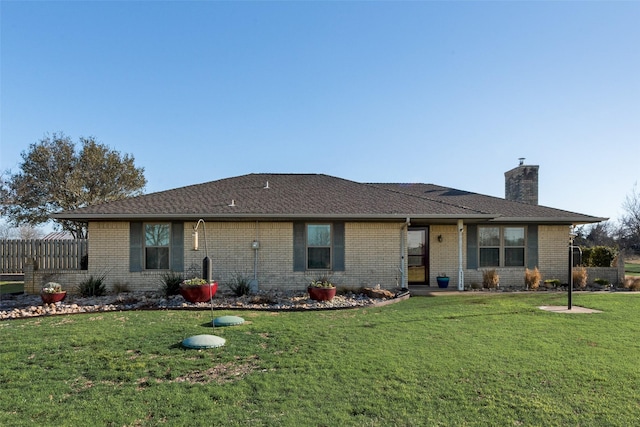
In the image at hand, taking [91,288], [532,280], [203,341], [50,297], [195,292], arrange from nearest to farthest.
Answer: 1. [203,341]
2. [195,292]
3. [50,297]
4. [91,288]
5. [532,280]

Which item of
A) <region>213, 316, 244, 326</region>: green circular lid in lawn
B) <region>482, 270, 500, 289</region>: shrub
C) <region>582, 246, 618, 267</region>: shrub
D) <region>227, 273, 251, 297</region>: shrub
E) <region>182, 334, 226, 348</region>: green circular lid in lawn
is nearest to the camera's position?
<region>182, 334, 226, 348</region>: green circular lid in lawn

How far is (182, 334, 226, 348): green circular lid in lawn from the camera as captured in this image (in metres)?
5.63

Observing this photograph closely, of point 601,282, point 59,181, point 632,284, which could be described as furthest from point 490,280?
point 59,181

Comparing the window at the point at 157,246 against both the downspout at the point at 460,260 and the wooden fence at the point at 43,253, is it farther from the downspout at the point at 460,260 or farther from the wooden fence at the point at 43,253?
the downspout at the point at 460,260

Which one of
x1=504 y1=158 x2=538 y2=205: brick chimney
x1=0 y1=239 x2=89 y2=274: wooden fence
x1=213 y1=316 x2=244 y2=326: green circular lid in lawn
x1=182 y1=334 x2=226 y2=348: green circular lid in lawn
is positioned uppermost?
x1=504 y1=158 x2=538 y2=205: brick chimney

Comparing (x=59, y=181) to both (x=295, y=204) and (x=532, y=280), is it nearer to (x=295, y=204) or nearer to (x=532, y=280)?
(x=295, y=204)

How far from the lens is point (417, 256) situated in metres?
13.6

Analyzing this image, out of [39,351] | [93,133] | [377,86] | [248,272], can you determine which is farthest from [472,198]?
[93,133]

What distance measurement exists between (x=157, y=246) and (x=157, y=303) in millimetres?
2618

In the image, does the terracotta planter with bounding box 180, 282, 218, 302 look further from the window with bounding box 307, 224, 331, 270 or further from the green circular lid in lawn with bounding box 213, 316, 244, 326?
the window with bounding box 307, 224, 331, 270

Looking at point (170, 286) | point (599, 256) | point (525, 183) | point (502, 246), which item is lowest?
point (170, 286)

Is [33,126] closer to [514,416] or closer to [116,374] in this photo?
[116,374]

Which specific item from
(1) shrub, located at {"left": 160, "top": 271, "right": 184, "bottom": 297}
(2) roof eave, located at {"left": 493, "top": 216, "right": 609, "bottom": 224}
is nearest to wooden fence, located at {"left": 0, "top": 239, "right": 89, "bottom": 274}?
(1) shrub, located at {"left": 160, "top": 271, "right": 184, "bottom": 297}

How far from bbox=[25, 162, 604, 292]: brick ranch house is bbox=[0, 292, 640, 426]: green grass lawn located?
4177 mm
